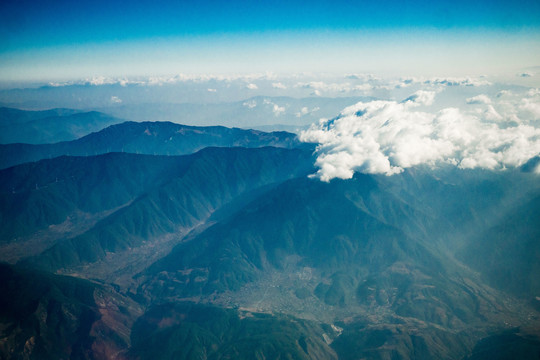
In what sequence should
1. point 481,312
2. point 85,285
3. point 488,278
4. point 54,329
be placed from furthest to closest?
1. point 488,278
2. point 481,312
3. point 85,285
4. point 54,329

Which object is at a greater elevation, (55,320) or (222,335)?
(55,320)

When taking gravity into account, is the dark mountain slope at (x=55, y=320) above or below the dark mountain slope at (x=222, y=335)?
above

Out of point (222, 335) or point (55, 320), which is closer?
point (55, 320)

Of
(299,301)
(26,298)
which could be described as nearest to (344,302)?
(299,301)

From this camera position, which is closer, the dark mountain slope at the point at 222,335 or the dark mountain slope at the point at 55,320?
the dark mountain slope at the point at 55,320

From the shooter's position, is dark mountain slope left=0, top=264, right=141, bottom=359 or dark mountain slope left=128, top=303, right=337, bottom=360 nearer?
dark mountain slope left=0, top=264, right=141, bottom=359

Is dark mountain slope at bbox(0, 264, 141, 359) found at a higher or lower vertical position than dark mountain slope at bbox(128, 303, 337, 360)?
higher

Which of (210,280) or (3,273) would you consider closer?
(3,273)

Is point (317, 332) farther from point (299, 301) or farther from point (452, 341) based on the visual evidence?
point (452, 341)
